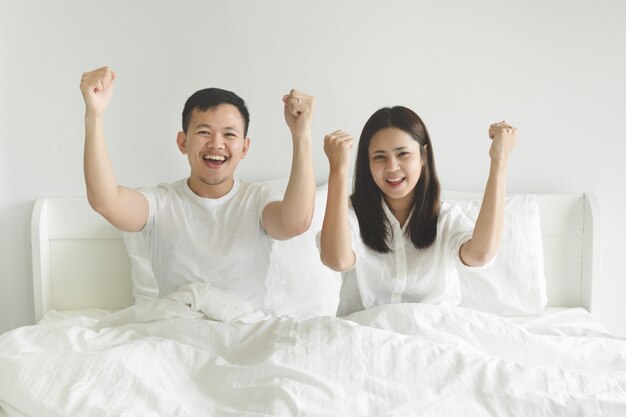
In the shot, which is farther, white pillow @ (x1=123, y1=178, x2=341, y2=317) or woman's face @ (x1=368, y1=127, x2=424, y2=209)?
white pillow @ (x1=123, y1=178, x2=341, y2=317)

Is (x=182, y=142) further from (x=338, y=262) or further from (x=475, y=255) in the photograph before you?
(x=475, y=255)

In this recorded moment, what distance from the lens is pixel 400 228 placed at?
168 cm

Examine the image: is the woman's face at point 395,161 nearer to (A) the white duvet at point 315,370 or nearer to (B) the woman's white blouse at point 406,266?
(B) the woman's white blouse at point 406,266

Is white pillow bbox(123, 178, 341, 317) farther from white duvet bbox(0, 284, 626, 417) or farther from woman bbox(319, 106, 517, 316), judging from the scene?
white duvet bbox(0, 284, 626, 417)

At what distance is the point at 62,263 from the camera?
2182mm

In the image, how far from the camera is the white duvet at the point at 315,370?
1.16 meters

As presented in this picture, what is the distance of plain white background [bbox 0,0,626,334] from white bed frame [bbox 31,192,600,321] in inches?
3.5

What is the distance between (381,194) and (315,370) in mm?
598

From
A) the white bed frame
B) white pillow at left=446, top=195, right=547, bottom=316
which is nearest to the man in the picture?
the white bed frame

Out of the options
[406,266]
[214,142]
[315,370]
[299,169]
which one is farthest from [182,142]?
[315,370]

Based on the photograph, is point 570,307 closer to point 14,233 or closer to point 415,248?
point 415,248

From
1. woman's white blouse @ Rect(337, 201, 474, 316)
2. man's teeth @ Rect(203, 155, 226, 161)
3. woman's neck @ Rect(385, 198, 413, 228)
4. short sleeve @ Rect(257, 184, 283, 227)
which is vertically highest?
man's teeth @ Rect(203, 155, 226, 161)

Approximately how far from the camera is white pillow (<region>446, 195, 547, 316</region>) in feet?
6.69

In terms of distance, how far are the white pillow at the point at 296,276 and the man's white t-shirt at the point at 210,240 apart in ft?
0.72
